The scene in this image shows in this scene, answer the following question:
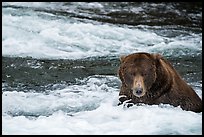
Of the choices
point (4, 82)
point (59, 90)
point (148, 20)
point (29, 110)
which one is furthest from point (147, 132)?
point (148, 20)

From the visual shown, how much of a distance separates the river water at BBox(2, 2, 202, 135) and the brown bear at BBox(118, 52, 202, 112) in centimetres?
9

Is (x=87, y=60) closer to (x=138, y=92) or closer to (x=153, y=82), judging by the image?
(x=153, y=82)

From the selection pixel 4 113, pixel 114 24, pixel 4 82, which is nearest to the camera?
pixel 4 113

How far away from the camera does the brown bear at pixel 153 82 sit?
544 centimetres

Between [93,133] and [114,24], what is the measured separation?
7.60 m

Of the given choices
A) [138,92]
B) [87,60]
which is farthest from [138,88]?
[87,60]

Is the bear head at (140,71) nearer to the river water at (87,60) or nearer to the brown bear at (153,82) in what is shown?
the brown bear at (153,82)

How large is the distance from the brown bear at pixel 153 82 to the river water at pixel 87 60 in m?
0.09

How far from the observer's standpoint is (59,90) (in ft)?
23.4

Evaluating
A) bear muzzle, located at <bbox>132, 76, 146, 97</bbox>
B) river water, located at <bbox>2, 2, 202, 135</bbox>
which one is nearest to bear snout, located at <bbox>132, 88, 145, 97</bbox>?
bear muzzle, located at <bbox>132, 76, 146, 97</bbox>

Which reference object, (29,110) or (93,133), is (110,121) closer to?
(93,133)

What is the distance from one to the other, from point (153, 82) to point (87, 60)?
3.58 metres

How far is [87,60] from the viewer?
9000mm

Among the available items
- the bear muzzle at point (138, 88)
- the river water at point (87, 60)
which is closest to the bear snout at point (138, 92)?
the bear muzzle at point (138, 88)
